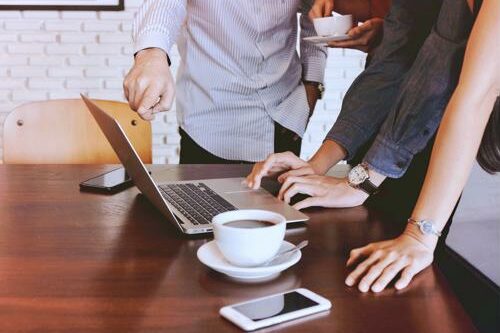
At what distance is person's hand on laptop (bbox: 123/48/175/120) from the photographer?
44.9 inches

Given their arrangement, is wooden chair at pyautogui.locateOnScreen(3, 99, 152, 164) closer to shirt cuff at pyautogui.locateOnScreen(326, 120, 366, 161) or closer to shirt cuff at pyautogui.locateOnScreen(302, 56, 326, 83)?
shirt cuff at pyautogui.locateOnScreen(302, 56, 326, 83)

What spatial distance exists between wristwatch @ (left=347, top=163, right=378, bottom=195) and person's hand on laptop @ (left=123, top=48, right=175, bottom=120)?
365 mm

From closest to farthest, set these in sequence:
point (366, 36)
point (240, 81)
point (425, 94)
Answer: point (425, 94) < point (366, 36) < point (240, 81)

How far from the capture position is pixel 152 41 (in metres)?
1.35

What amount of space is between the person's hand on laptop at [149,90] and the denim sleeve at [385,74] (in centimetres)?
42

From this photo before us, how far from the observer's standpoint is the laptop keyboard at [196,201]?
3.47 feet

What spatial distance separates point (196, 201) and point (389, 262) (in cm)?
44

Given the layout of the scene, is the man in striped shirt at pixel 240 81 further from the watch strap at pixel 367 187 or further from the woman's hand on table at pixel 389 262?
the woman's hand on table at pixel 389 262

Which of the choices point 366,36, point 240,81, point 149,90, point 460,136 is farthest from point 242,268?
point 240,81

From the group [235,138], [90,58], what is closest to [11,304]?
[235,138]

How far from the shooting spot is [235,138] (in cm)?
184

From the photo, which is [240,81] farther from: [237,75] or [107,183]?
[107,183]

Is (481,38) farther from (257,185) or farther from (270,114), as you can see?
(270,114)

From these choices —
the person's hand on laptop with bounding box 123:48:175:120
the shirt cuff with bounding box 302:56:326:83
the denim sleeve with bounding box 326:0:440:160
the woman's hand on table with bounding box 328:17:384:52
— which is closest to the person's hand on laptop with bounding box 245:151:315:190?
the denim sleeve with bounding box 326:0:440:160
